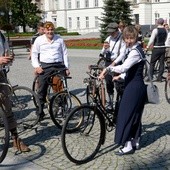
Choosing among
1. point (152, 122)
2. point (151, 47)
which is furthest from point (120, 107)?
point (151, 47)

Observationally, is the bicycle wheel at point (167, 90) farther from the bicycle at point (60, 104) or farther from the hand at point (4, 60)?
the hand at point (4, 60)

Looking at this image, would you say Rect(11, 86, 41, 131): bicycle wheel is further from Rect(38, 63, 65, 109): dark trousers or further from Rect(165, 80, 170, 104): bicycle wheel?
Rect(165, 80, 170, 104): bicycle wheel

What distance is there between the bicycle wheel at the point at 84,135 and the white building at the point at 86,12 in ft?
232

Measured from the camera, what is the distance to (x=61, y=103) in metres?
7.77

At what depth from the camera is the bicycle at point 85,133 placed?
5.94 metres

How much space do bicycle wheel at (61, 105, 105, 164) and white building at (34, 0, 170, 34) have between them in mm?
70745

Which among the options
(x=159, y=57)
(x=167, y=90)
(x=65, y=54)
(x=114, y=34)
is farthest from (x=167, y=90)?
(x=159, y=57)

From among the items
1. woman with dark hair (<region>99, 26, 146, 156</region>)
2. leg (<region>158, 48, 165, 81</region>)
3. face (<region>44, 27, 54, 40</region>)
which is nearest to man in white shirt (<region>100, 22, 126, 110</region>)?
face (<region>44, 27, 54, 40</region>)

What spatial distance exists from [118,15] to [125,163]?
3531cm

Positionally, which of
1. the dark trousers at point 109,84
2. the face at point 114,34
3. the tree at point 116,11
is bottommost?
the dark trousers at point 109,84

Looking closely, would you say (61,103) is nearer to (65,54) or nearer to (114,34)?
(65,54)

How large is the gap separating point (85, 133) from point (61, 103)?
5.48 ft

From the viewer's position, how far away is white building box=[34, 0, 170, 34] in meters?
76.4

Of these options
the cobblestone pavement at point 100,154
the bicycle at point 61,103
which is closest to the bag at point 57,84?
the bicycle at point 61,103
